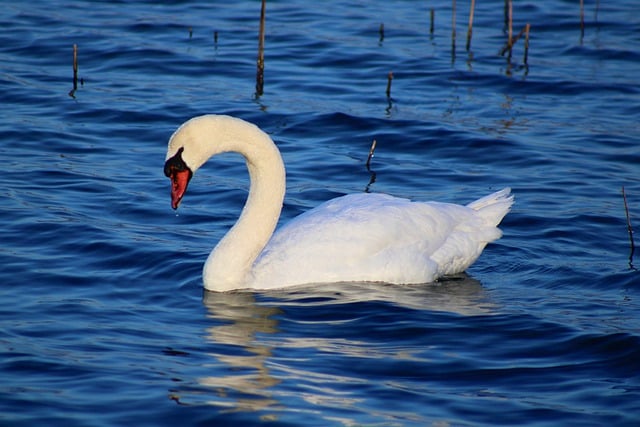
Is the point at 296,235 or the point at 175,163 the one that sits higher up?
the point at 175,163

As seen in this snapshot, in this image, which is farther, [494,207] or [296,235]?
[494,207]

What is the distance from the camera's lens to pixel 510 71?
1650 cm

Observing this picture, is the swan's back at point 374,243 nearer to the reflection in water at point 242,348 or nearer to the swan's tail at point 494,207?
the swan's tail at point 494,207

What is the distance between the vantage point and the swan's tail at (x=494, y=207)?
9.98 metres

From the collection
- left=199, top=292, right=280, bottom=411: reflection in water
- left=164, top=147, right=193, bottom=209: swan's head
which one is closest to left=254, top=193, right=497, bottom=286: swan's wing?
left=199, top=292, right=280, bottom=411: reflection in water

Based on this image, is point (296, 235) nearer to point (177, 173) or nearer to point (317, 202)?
point (177, 173)

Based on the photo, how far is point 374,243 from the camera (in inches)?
355

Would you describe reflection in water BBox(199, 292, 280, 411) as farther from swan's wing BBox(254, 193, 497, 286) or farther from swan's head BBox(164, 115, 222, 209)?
swan's head BBox(164, 115, 222, 209)

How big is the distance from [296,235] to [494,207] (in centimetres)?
202

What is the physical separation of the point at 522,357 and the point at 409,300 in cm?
135

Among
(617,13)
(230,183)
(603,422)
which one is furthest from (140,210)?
(617,13)

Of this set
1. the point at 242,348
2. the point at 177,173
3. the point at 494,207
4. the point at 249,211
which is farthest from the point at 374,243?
the point at 242,348

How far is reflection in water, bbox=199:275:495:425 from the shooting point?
22.2ft

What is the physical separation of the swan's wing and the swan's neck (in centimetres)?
14
